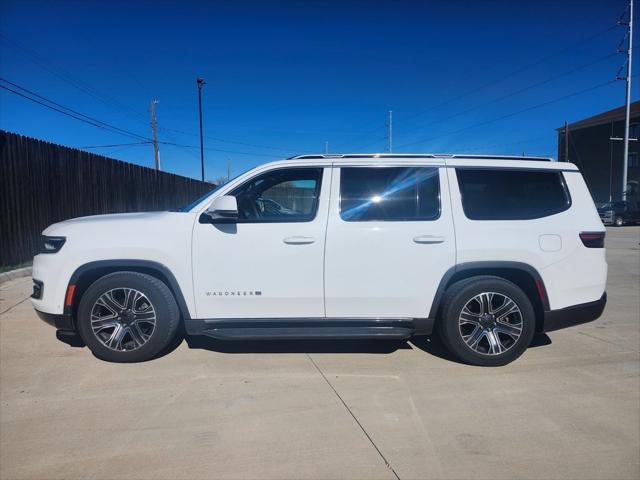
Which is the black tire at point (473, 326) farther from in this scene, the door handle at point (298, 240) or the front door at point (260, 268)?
the door handle at point (298, 240)

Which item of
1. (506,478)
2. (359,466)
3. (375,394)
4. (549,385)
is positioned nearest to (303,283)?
(375,394)

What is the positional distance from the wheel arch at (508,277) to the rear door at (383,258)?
0.23ft

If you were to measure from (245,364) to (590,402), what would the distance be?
295 centimetres

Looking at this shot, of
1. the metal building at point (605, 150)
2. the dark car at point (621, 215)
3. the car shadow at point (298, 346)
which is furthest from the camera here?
the metal building at point (605, 150)

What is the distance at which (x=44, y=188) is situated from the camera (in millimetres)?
8539

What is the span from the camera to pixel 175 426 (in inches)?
113

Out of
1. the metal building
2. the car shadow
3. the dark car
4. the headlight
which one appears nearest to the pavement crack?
the car shadow

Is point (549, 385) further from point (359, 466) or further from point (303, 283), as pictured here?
point (303, 283)

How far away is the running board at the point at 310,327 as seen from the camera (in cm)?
373

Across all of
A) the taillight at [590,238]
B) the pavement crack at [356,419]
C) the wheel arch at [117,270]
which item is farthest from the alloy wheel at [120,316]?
the taillight at [590,238]

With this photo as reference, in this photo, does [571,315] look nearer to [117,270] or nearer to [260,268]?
[260,268]

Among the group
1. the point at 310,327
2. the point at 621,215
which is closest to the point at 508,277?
the point at 310,327

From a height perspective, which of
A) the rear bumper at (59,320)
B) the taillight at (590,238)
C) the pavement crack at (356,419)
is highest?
the taillight at (590,238)

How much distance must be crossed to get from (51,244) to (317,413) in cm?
292
